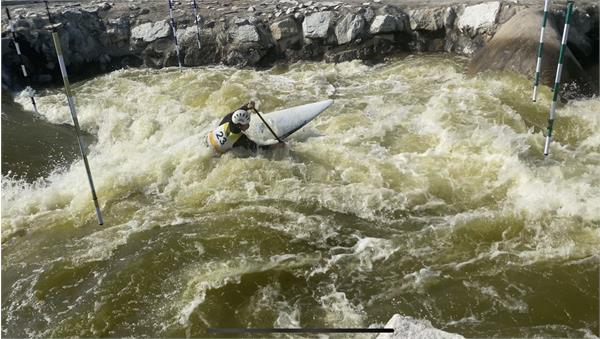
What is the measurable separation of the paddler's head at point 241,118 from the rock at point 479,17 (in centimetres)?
570

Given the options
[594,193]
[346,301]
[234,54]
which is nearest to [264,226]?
[346,301]

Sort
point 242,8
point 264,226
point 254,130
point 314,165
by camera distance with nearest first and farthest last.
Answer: point 264,226, point 314,165, point 254,130, point 242,8

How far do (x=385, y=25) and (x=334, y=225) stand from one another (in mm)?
6276

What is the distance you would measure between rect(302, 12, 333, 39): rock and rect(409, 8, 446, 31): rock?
1803mm

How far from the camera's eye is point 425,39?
10297 millimetres

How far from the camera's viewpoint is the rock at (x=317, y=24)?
10.4 meters

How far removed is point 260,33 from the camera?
1064 centimetres

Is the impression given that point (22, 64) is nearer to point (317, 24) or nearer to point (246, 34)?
point (246, 34)

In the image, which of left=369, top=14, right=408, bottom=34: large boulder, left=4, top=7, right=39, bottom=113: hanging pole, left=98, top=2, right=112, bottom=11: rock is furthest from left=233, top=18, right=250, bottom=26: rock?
left=4, top=7, right=39, bottom=113: hanging pole

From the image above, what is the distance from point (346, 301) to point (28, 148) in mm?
6224

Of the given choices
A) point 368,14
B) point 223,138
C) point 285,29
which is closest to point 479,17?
point 368,14

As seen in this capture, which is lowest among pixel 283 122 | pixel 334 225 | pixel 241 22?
pixel 334 225

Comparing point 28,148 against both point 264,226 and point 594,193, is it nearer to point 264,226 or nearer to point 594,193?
point 264,226

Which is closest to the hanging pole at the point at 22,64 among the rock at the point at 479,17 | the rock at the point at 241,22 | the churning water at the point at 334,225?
the churning water at the point at 334,225
